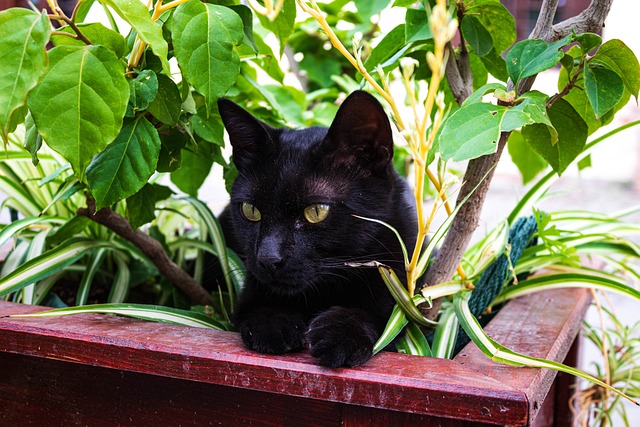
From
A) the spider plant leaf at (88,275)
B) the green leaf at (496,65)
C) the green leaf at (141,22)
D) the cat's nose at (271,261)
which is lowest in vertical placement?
the spider plant leaf at (88,275)

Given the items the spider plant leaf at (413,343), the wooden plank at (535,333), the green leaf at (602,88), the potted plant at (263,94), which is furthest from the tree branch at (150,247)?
the green leaf at (602,88)

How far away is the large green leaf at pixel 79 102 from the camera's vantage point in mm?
666

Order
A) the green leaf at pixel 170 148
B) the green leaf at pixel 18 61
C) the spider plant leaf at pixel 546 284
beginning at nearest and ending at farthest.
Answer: the green leaf at pixel 18 61 < the green leaf at pixel 170 148 < the spider plant leaf at pixel 546 284

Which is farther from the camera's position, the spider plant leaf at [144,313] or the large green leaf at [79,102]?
the spider plant leaf at [144,313]

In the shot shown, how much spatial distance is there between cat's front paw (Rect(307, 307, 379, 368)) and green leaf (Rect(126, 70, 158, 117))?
339mm

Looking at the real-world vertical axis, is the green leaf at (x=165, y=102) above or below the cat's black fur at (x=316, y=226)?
above

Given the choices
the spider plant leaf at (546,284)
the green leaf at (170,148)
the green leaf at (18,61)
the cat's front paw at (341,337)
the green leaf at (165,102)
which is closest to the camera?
the green leaf at (18,61)

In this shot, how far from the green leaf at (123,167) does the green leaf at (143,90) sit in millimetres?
54

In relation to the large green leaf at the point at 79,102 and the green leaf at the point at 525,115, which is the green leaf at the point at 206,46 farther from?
the green leaf at the point at 525,115

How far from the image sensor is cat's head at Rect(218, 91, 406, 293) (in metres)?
0.85

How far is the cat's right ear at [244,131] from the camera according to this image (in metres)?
0.94

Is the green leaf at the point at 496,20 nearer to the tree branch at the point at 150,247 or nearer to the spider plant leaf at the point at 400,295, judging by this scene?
the spider plant leaf at the point at 400,295

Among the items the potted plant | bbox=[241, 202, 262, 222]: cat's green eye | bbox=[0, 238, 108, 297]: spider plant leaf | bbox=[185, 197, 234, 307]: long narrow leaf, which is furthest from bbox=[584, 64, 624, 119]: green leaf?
bbox=[0, 238, 108, 297]: spider plant leaf

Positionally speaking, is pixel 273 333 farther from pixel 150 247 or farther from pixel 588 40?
pixel 588 40
